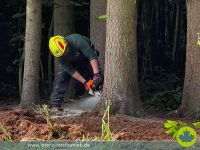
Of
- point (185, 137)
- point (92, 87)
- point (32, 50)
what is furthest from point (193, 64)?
point (185, 137)

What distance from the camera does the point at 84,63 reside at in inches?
432

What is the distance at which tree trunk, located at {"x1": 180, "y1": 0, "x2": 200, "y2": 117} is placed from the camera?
974 centimetres

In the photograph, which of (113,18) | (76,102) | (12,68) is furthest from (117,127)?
(12,68)

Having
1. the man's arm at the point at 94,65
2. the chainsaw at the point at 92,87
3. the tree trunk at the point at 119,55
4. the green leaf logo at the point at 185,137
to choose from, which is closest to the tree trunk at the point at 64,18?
the chainsaw at the point at 92,87

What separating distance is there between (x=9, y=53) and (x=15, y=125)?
9.94 m

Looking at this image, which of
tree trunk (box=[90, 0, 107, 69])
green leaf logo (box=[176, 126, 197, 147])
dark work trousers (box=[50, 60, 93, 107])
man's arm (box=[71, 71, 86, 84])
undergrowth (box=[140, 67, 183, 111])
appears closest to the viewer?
green leaf logo (box=[176, 126, 197, 147])

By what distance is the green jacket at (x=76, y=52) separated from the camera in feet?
34.0

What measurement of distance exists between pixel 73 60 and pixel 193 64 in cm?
227

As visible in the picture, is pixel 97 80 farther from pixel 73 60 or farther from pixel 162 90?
pixel 162 90

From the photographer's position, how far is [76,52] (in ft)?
34.6

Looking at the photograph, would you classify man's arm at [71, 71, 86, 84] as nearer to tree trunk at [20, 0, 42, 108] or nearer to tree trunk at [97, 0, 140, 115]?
tree trunk at [20, 0, 42, 108]

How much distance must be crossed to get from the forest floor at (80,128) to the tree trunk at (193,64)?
158cm

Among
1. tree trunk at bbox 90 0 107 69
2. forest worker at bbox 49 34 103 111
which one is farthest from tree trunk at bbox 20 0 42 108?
tree trunk at bbox 90 0 107 69

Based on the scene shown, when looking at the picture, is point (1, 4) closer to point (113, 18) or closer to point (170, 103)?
point (170, 103)
